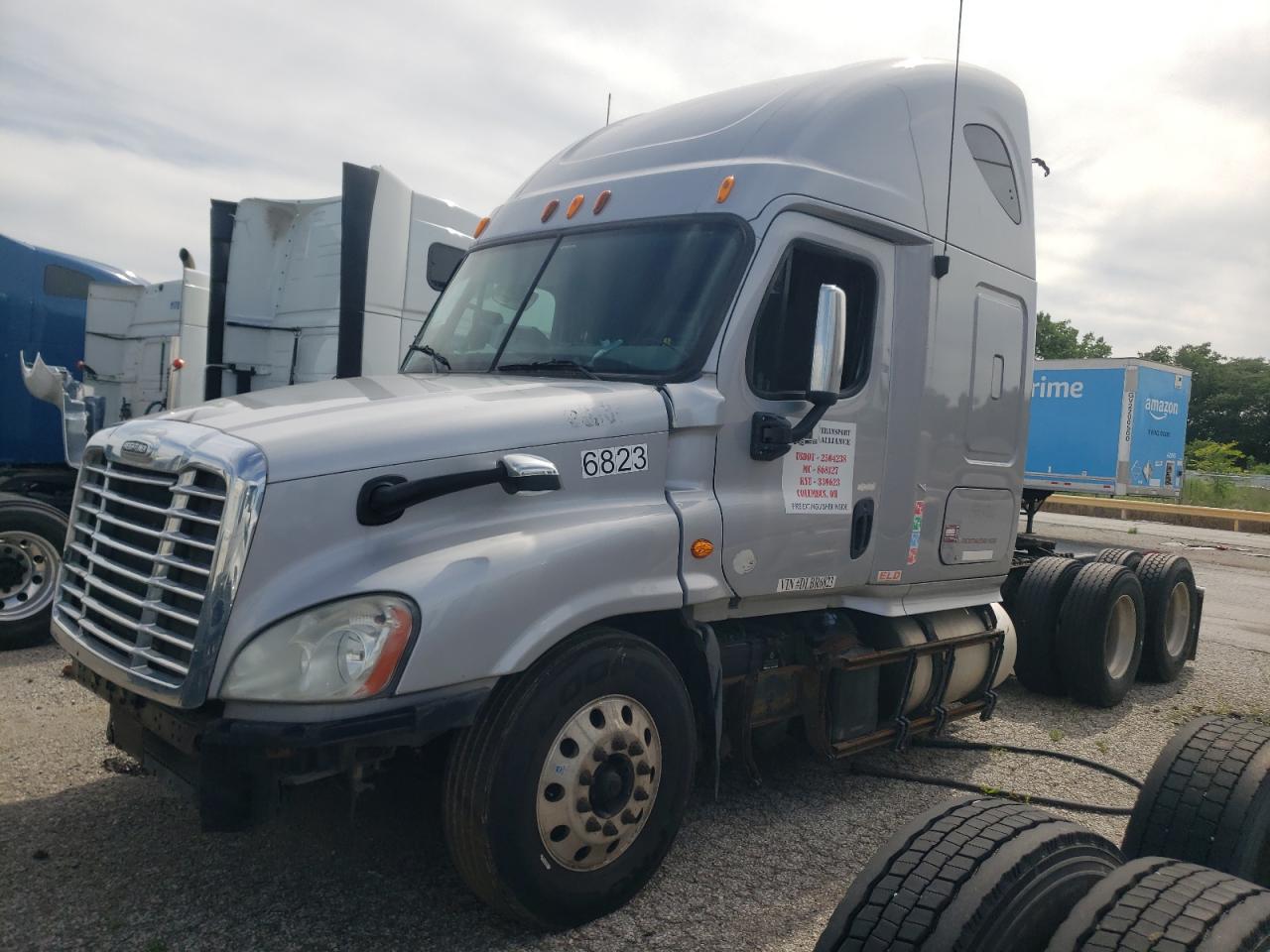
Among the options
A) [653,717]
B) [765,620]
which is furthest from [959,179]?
[653,717]

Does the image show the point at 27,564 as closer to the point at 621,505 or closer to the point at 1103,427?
the point at 621,505

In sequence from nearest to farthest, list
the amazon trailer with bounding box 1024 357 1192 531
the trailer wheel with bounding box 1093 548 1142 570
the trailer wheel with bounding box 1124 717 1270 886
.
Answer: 1. the trailer wheel with bounding box 1124 717 1270 886
2. the trailer wheel with bounding box 1093 548 1142 570
3. the amazon trailer with bounding box 1024 357 1192 531

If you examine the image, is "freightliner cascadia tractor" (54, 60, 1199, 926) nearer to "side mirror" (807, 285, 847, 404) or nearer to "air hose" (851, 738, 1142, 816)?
"side mirror" (807, 285, 847, 404)

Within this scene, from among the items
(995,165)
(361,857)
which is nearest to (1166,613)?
(995,165)

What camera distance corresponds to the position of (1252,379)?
206ft

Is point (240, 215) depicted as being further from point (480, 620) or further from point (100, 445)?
point (480, 620)

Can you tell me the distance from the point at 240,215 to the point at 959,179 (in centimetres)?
616

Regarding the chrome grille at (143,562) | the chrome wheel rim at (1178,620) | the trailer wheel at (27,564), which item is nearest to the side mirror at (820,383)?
the chrome grille at (143,562)

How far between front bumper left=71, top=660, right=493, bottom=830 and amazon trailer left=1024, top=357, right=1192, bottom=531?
15082 mm

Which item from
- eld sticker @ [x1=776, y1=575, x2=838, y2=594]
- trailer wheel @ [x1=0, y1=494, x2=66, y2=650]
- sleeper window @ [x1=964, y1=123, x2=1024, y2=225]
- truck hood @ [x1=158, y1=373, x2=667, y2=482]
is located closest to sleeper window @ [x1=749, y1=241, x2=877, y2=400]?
truck hood @ [x1=158, y1=373, x2=667, y2=482]

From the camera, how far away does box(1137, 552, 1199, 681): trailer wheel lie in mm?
7531

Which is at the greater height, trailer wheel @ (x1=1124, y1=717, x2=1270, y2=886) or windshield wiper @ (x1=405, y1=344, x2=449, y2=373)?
windshield wiper @ (x1=405, y1=344, x2=449, y2=373)

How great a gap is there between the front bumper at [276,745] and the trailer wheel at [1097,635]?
4.94 m

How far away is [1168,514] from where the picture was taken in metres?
23.7
